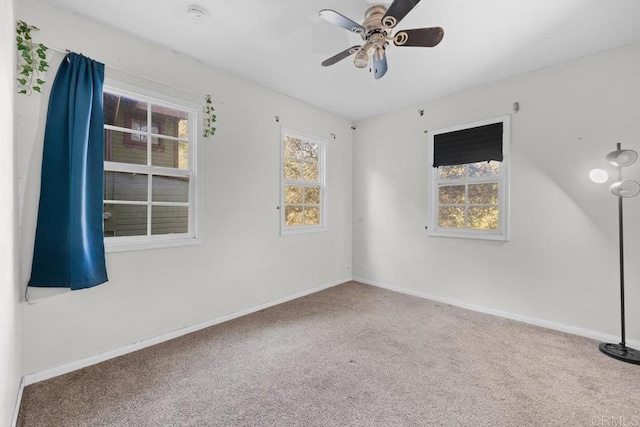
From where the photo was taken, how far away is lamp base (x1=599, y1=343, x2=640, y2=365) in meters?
2.19

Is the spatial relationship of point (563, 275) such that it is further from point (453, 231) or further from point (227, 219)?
point (227, 219)

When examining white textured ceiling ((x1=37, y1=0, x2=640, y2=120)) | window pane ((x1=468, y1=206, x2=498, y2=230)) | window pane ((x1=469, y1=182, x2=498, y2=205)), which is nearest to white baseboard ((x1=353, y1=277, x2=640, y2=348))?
window pane ((x1=468, y1=206, x2=498, y2=230))

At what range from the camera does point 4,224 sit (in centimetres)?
135

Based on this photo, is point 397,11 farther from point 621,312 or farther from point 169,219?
point 621,312

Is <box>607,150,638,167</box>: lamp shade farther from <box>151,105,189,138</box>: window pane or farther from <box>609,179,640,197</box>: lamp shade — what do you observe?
<box>151,105,189,138</box>: window pane

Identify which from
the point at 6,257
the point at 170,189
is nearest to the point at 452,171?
the point at 170,189

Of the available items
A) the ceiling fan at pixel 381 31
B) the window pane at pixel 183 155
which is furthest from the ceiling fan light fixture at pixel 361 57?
the window pane at pixel 183 155

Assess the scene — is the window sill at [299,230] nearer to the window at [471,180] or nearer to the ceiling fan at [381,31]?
the window at [471,180]

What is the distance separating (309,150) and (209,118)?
5.14ft

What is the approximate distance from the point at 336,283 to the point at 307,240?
3.09 ft

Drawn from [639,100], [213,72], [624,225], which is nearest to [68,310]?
[213,72]

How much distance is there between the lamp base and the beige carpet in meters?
0.06

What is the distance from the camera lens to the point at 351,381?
1.94 meters

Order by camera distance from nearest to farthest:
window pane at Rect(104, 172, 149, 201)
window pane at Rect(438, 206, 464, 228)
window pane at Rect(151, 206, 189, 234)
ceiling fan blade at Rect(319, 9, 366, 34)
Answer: ceiling fan blade at Rect(319, 9, 366, 34) → window pane at Rect(104, 172, 149, 201) → window pane at Rect(151, 206, 189, 234) → window pane at Rect(438, 206, 464, 228)
